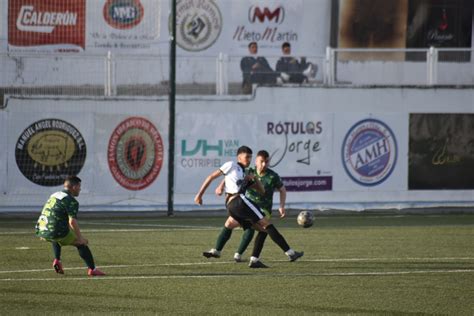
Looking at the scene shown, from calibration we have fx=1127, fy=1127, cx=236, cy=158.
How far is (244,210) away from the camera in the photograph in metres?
16.8

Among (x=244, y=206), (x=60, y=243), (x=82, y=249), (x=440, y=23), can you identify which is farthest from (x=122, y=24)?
(x=82, y=249)

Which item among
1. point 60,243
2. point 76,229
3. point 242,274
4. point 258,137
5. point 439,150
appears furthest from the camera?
point 439,150

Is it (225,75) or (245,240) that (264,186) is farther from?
(225,75)

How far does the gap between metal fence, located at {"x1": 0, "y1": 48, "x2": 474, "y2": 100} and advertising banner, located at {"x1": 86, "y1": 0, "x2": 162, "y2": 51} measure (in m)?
2.64

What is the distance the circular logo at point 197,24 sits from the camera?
104ft

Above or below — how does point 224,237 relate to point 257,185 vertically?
below

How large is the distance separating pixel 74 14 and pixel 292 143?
7.22 m

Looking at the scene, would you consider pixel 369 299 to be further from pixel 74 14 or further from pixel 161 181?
pixel 74 14

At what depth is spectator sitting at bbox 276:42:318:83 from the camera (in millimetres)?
27844

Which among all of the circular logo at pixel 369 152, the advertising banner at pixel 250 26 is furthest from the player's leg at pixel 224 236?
the advertising banner at pixel 250 26

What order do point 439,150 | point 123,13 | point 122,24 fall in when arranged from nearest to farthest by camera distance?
1. point 439,150
2. point 122,24
3. point 123,13

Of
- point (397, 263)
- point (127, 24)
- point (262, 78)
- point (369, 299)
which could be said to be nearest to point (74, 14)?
point (127, 24)

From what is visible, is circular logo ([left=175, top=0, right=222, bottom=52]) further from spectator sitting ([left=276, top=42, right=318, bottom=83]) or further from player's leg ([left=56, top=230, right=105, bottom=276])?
player's leg ([left=56, top=230, right=105, bottom=276])

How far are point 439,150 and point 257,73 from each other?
5045 millimetres
